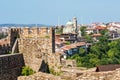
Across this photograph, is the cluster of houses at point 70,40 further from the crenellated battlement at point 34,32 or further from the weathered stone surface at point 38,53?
the weathered stone surface at point 38,53

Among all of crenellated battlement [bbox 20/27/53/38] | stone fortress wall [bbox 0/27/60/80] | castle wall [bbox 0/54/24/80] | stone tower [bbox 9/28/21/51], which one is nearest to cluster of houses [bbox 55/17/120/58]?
crenellated battlement [bbox 20/27/53/38]

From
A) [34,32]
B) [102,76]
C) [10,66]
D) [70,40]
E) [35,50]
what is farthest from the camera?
[70,40]

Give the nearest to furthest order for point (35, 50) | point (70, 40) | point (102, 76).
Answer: point (102, 76) → point (35, 50) → point (70, 40)

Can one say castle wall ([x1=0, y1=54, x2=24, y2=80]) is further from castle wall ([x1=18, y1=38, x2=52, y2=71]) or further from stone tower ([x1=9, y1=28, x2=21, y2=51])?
stone tower ([x1=9, y1=28, x2=21, y2=51])

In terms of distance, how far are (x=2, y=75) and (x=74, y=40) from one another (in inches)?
3685

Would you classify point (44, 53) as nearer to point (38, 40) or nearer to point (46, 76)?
point (38, 40)

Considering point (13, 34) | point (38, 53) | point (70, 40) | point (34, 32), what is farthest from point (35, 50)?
point (70, 40)

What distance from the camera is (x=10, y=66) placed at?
20672mm

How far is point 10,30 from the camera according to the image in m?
22.3

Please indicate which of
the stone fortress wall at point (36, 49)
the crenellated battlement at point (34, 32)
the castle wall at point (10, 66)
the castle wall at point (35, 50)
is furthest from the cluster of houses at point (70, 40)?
the castle wall at point (10, 66)

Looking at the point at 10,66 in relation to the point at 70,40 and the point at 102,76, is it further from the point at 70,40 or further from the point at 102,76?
the point at 70,40

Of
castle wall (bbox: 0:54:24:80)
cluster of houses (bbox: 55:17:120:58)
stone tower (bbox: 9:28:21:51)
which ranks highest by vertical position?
stone tower (bbox: 9:28:21:51)

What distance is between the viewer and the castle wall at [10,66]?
65.5 ft

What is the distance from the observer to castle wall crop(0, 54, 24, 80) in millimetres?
19953
